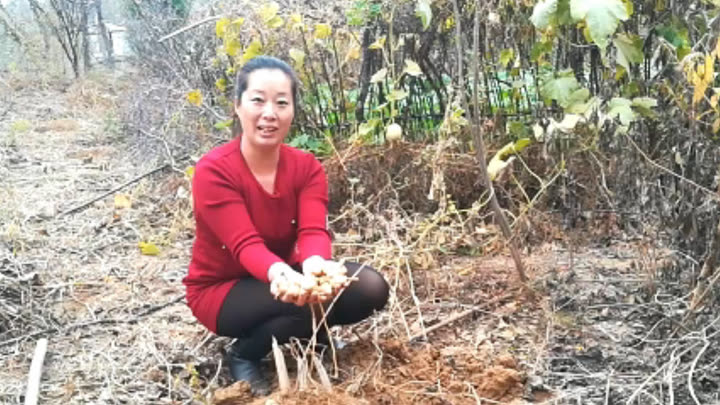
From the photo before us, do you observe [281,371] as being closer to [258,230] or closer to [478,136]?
[258,230]

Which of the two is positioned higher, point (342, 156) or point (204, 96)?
point (204, 96)

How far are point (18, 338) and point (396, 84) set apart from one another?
1.79 m

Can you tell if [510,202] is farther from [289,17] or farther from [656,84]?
[289,17]

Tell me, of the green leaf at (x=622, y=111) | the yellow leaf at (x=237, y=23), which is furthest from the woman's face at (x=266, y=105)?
the yellow leaf at (x=237, y=23)

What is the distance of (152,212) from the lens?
4.30 metres

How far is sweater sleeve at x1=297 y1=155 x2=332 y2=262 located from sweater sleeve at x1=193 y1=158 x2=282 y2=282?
0.11 m

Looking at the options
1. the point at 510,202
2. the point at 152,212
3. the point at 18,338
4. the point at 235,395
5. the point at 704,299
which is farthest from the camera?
the point at 152,212

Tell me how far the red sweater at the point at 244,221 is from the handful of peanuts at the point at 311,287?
0.12 metres

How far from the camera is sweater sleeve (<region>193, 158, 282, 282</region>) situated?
214 cm

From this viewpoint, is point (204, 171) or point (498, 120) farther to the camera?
point (498, 120)

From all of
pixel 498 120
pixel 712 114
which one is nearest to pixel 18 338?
pixel 498 120

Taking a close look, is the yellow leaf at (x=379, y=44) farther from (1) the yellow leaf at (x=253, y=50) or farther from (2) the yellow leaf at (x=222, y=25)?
(2) the yellow leaf at (x=222, y=25)

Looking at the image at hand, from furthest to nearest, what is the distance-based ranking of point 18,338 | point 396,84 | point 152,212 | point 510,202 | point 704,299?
point 152,212
point 396,84
point 510,202
point 18,338
point 704,299

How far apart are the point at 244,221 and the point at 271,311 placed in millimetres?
278
